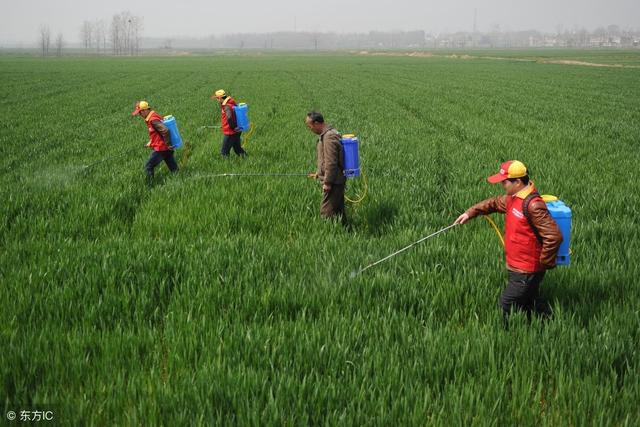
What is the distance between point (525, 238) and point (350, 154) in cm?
304

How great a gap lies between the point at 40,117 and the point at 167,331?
17971mm

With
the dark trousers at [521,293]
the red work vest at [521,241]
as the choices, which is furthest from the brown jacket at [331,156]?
the dark trousers at [521,293]

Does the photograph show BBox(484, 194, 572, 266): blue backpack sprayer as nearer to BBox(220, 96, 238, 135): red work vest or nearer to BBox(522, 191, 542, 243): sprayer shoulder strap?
BBox(522, 191, 542, 243): sprayer shoulder strap

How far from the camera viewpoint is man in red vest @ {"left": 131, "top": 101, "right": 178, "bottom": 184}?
8.33 meters

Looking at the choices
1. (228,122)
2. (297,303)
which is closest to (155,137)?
(228,122)

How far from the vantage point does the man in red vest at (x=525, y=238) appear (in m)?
3.43

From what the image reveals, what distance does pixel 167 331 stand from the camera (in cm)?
Answer: 345

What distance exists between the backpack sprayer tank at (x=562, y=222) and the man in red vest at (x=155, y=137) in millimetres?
6684

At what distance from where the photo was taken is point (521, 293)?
144 inches

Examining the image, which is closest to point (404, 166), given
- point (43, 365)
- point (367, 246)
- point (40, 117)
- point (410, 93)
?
point (367, 246)

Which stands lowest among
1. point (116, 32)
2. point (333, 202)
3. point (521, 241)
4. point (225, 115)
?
point (333, 202)

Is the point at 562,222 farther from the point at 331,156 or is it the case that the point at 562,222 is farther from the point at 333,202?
the point at 333,202

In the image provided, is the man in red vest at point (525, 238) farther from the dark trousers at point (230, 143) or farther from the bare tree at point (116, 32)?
the bare tree at point (116, 32)

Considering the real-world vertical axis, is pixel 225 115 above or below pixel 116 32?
below
